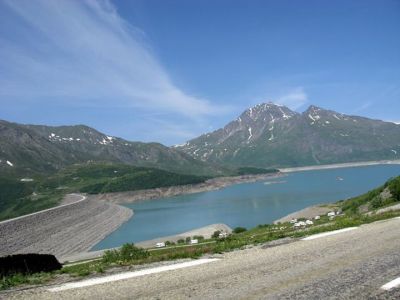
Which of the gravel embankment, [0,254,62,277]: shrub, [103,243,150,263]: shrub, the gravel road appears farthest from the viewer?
the gravel embankment

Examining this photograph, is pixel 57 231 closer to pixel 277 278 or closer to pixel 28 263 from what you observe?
pixel 28 263

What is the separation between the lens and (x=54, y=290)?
940 cm

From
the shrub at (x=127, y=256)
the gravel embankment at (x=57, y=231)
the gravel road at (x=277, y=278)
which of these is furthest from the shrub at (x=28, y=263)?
the gravel embankment at (x=57, y=231)

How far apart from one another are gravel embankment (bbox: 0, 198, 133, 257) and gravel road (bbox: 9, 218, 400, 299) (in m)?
70.9

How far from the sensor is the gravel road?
8.80 metres

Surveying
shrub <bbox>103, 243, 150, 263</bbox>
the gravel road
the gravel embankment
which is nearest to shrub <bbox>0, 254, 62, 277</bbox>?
shrub <bbox>103, 243, 150, 263</bbox>

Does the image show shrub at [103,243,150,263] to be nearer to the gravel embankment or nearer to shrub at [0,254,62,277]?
shrub at [0,254,62,277]

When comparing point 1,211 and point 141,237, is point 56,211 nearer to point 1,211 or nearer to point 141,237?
point 141,237

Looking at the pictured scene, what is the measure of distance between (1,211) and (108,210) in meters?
62.9

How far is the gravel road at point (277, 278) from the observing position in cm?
880

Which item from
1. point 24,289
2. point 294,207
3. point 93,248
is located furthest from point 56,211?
point 24,289

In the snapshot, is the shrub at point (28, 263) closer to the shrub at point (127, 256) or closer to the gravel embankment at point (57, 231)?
the shrub at point (127, 256)

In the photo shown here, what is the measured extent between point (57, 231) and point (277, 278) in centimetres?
9411

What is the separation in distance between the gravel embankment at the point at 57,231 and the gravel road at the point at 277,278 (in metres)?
70.9
